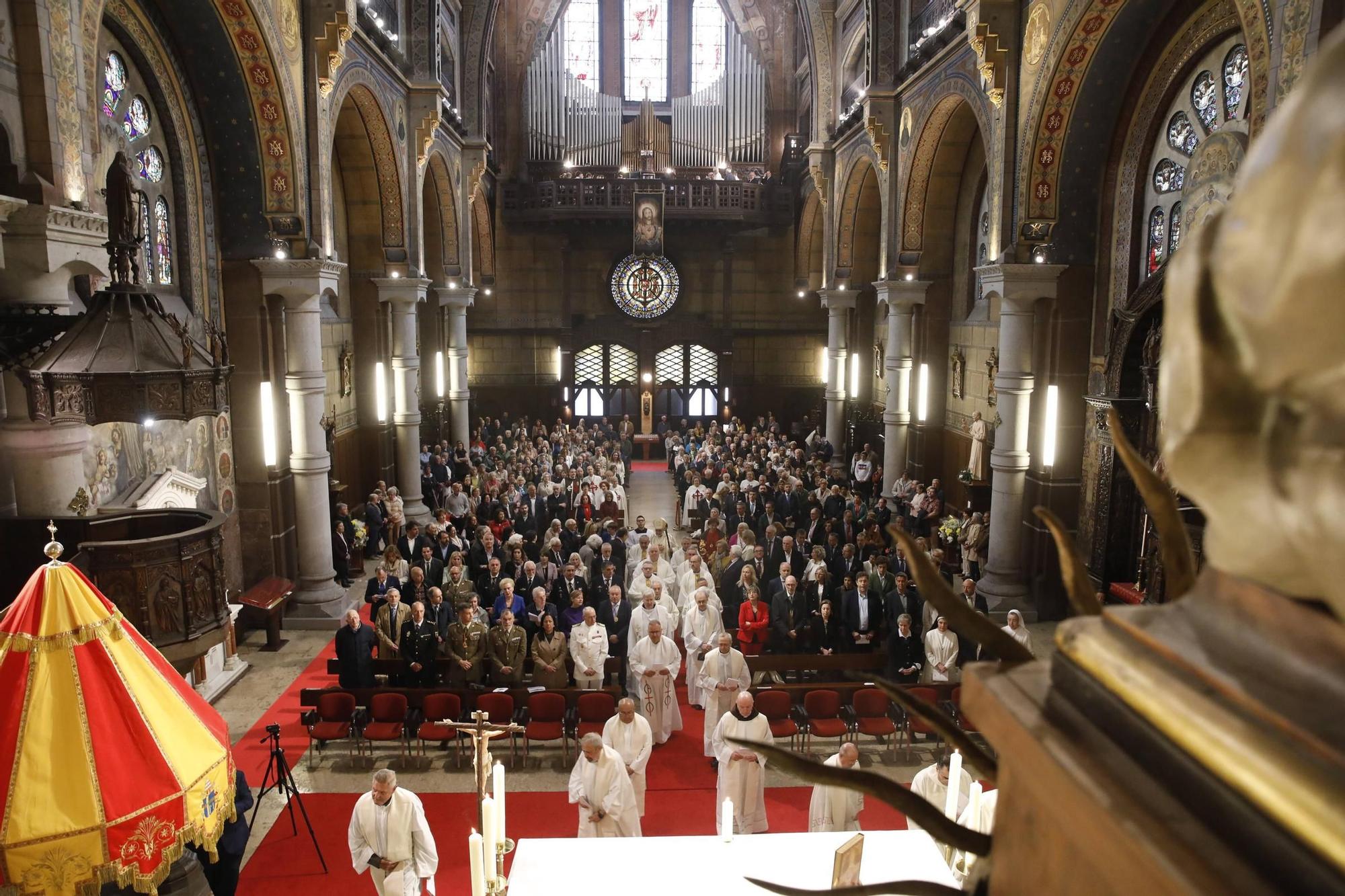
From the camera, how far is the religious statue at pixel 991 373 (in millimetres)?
15906

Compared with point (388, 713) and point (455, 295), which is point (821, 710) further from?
point (455, 295)

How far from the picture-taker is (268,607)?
11.5 meters

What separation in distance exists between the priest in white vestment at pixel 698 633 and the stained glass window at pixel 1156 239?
22.4ft

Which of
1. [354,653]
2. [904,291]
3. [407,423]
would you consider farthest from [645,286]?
[354,653]

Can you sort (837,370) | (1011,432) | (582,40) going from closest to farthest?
(1011,432) → (837,370) → (582,40)

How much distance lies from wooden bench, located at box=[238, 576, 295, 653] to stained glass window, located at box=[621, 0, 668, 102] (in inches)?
823

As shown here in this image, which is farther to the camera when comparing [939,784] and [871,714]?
[871,714]

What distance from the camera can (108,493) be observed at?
9.70m

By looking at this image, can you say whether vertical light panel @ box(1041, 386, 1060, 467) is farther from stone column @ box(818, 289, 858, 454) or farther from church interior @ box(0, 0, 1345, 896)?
stone column @ box(818, 289, 858, 454)

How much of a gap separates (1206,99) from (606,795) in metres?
9.97

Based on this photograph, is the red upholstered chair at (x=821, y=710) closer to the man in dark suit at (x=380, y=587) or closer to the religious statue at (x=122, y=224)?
the man in dark suit at (x=380, y=587)

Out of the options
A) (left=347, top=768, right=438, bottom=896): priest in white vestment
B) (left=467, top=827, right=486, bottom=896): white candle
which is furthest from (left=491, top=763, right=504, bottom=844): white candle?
(left=347, top=768, right=438, bottom=896): priest in white vestment

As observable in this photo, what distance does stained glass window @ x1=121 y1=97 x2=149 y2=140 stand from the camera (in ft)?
34.1

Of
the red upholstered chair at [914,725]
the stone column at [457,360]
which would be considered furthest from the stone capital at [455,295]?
the red upholstered chair at [914,725]
